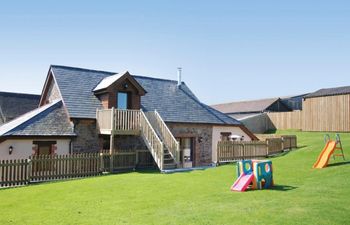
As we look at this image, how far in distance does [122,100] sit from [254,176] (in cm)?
1358

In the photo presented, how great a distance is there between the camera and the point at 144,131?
70.5 ft

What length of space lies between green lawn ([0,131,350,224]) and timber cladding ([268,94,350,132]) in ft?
A: 73.7

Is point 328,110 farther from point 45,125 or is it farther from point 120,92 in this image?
point 45,125

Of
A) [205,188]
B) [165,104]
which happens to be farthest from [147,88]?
[205,188]

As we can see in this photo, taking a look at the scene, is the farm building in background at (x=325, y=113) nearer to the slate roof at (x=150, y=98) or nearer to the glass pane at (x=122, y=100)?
the slate roof at (x=150, y=98)

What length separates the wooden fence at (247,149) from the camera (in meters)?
22.6

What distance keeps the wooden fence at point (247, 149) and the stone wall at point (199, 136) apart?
3.78m

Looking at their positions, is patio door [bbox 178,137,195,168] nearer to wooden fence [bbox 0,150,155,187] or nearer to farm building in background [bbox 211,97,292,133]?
wooden fence [bbox 0,150,155,187]

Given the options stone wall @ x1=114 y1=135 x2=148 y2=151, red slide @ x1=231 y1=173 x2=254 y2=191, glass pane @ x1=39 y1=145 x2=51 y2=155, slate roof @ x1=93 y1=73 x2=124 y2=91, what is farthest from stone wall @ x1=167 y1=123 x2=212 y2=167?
red slide @ x1=231 y1=173 x2=254 y2=191

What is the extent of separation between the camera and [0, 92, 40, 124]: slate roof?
129 ft

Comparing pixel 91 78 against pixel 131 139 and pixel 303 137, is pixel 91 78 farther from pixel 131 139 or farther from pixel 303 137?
pixel 303 137

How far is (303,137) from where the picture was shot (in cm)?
3622

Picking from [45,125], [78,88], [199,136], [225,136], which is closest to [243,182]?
[45,125]

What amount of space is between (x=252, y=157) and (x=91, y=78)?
45.8ft
